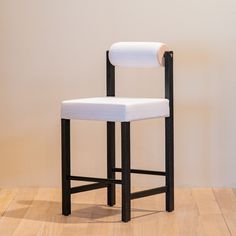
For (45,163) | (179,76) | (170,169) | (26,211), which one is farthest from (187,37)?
(26,211)

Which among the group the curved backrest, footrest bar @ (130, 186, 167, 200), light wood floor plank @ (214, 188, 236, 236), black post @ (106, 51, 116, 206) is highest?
the curved backrest

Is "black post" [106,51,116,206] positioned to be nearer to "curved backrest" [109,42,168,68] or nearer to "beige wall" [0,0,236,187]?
"curved backrest" [109,42,168,68]

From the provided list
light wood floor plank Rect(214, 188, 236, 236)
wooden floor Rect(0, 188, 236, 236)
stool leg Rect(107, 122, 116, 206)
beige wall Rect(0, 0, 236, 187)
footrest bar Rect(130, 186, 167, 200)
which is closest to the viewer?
wooden floor Rect(0, 188, 236, 236)

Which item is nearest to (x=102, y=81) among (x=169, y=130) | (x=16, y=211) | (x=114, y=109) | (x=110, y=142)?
(x=110, y=142)

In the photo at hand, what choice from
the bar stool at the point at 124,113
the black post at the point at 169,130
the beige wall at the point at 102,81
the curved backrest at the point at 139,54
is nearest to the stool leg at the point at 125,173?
the bar stool at the point at 124,113

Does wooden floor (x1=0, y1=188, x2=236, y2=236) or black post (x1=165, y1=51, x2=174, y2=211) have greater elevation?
black post (x1=165, y1=51, x2=174, y2=211)

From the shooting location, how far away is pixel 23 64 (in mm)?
3641

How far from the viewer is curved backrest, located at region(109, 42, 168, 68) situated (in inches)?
121

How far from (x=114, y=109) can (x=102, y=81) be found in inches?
31.7

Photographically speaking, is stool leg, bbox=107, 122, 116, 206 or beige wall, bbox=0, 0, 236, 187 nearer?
stool leg, bbox=107, 122, 116, 206

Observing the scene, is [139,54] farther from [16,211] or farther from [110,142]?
[16,211]

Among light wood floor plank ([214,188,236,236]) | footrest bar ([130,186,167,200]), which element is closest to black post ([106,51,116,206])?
footrest bar ([130,186,167,200])

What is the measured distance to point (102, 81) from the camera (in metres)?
3.62

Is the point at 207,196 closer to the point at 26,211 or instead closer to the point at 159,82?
the point at 159,82
